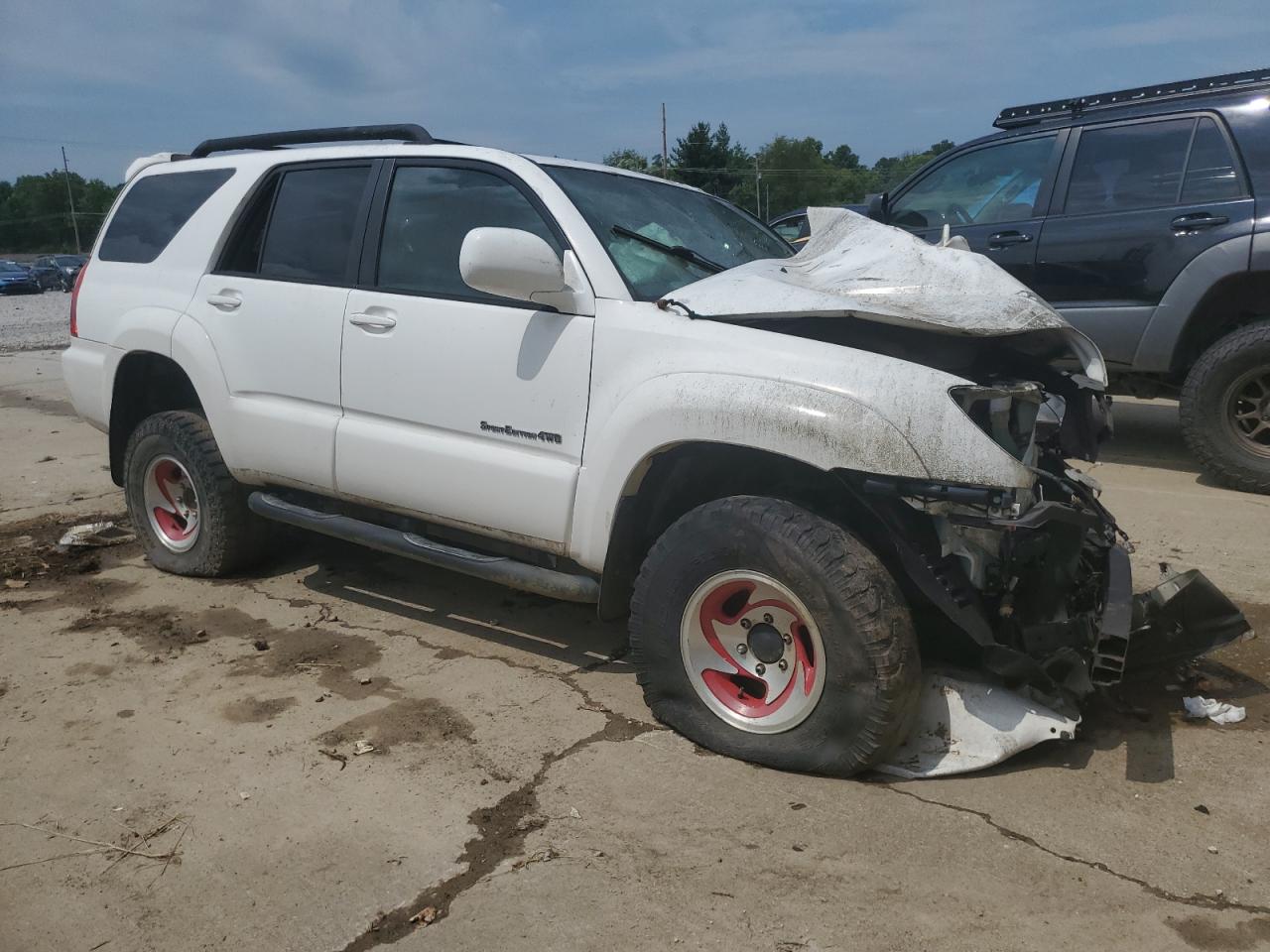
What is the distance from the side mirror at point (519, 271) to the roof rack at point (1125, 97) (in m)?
5.01

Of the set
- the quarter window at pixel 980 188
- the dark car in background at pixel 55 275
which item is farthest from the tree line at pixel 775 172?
the quarter window at pixel 980 188

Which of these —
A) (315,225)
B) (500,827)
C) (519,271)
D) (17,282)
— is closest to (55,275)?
(17,282)

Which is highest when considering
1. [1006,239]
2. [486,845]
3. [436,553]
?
[1006,239]

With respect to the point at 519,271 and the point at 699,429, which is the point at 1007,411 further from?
the point at 519,271

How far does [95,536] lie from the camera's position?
5.82 metres

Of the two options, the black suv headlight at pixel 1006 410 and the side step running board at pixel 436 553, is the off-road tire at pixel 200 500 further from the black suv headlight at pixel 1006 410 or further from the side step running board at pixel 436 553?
the black suv headlight at pixel 1006 410

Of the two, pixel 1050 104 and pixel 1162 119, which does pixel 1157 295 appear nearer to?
pixel 1162 119

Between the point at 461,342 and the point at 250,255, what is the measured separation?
1.51 meters

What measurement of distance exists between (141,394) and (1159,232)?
19.3 ft

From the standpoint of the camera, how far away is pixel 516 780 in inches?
127

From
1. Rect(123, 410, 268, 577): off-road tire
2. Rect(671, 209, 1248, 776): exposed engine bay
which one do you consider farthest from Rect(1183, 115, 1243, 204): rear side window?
Rect(123, 410, 268, 577): off-road tire

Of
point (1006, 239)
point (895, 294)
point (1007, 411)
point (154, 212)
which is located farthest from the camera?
point (1006, 239)

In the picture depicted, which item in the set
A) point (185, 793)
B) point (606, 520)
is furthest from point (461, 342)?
point (185, 793)

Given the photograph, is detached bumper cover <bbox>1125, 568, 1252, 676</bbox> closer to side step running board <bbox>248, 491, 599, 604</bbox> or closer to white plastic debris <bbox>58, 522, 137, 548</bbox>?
side step running board <bbox>248, 491, 599, 604</bbox>
